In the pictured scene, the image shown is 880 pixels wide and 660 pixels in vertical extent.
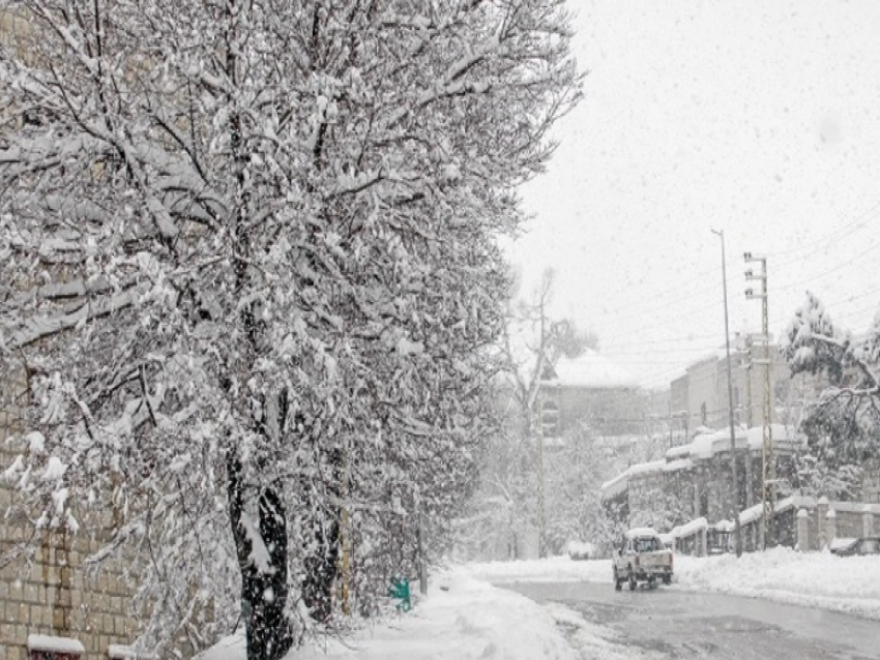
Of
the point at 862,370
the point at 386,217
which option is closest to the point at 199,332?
the point at 386,217

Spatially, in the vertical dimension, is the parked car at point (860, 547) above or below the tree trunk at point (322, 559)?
below

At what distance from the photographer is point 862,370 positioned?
40.5 meters

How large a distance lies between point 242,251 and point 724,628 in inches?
634

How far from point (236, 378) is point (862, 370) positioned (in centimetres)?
3662

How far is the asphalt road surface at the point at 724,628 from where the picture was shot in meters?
17.5

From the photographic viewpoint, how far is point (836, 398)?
4012 cm

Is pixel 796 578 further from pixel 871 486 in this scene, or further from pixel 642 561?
pixel 871 486

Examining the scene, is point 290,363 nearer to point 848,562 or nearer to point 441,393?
point 441,393

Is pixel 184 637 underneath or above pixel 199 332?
underneath

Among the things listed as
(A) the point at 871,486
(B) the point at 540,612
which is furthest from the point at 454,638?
(A) the point at 871,486

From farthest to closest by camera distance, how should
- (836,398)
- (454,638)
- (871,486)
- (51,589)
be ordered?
(871,486)
(836,398)
(454,638)
(51,589)

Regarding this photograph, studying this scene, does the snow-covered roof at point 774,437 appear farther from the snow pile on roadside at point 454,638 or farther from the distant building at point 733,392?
the snow pile on roadside at point 454,638

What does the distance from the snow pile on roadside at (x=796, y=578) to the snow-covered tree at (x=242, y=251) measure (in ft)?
56.7

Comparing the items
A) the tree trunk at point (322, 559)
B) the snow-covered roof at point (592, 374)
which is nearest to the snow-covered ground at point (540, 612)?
the tree trunk at point (322, 559)
